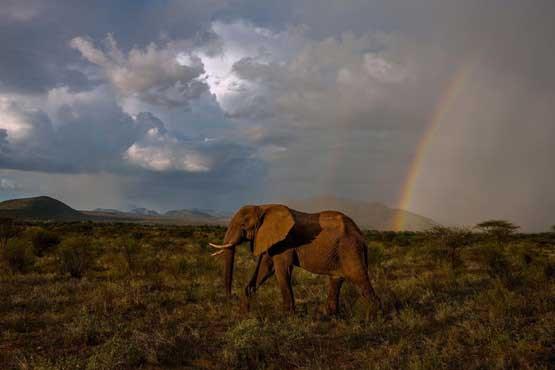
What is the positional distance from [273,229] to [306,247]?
0.77 meters

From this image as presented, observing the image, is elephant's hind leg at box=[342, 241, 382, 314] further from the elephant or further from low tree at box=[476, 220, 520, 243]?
low tree at box=[476, 220, 520, 243]

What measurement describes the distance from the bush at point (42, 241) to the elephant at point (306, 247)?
14.7 metres

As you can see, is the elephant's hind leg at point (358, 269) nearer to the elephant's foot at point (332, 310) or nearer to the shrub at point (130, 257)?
the elephant's foot at point (332, 310)

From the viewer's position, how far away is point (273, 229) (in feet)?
28.7

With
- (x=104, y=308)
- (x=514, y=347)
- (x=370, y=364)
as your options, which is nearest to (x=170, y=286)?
(x=104, y=308)

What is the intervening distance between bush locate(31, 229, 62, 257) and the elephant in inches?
580

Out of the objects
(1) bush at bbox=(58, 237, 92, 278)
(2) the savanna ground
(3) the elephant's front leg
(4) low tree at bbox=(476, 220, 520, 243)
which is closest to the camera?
(2) the savanna ground

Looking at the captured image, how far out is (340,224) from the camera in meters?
8.81

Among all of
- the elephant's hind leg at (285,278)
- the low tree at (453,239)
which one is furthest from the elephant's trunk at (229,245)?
the low tree at (453,239)

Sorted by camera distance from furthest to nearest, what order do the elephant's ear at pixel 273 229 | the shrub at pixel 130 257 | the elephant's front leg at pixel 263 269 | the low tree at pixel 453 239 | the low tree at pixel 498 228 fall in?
the low tree at pixel 498 228 < the low tree at pixel 453 239 < the shrub at pixel 130 257 < the elephant's front leg at pixel 263 269 < the elephant's ear at pixel 273 229

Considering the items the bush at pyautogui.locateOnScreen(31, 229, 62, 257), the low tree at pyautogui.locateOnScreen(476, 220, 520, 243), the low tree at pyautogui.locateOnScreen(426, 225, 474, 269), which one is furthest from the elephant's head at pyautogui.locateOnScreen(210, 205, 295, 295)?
the low tree at pyautogui.locateOnScreen(476, 220, 520, 243)

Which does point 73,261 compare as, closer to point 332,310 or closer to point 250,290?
point 250,290

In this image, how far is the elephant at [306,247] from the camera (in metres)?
8.43

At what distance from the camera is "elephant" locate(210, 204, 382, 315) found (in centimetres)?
843
